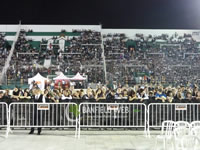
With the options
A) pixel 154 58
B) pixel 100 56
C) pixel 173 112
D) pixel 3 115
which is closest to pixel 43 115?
pixel 3 115

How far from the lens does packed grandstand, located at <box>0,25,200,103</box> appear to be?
25703mm

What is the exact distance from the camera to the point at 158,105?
34.1ft

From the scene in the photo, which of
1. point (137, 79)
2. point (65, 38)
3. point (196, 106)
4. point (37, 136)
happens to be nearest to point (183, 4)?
point (137, 79)

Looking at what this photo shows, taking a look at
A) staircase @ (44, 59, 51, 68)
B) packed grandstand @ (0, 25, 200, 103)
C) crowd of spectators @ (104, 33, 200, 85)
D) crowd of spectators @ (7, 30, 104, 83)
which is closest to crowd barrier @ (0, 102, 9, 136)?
packed grandstand @ (0, 25, 200, 103)

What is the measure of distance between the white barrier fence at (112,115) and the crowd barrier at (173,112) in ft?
1.14

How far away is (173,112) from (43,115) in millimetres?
4491

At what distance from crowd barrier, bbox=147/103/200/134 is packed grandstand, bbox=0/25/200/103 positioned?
477 inches

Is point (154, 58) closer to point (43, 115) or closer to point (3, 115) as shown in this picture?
point (43, 115)

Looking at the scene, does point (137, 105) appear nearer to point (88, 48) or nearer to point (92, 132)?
point (92, 132)

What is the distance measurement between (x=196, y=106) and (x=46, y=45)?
26.5m

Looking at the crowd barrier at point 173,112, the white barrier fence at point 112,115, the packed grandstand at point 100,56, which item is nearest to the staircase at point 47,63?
the packed grandstand at point 100,56

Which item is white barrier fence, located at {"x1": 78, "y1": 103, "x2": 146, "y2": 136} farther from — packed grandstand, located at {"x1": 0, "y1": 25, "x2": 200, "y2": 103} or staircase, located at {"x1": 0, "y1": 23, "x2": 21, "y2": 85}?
staircase, located at {"x1": 0, "y1": 23, "x2": 21, "y2": 85}

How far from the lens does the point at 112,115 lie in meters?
10.5

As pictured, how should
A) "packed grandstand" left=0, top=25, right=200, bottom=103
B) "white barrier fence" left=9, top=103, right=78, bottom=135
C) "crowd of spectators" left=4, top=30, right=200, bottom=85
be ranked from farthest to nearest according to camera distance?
"crowd of spectators" left=4, top=30, right=200, bottom=85, "packed grandstand" left=0, top=25, right=200, bottom=103, "white barrier fence" left=9, top=103, right=78, bottom=135
